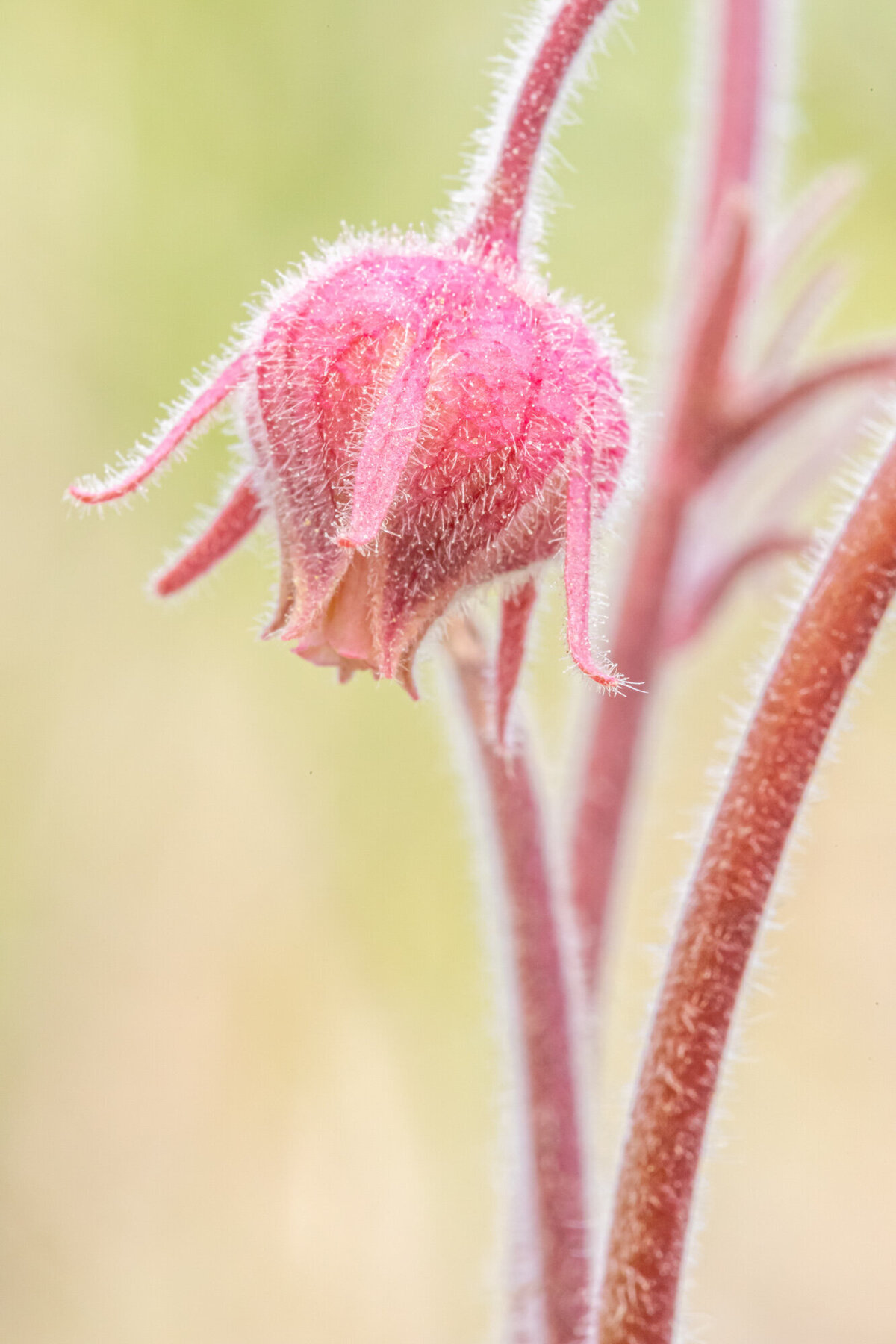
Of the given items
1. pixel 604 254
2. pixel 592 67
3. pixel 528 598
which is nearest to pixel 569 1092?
pixel 528 598

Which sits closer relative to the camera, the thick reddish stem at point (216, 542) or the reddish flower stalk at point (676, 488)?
the thick reddish stem at point (216, 542)

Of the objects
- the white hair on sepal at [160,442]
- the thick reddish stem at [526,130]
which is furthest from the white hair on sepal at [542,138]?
the white hair on sepal at [160,442]

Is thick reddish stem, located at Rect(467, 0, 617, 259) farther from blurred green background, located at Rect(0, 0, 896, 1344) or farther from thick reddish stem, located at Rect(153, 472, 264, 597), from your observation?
blurred green background, located at Rect(0, 0, 896, 1344)

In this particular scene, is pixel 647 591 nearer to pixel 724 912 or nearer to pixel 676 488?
pixel 676 488

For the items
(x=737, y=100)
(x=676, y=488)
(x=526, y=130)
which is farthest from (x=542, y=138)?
(x=737, y=100)

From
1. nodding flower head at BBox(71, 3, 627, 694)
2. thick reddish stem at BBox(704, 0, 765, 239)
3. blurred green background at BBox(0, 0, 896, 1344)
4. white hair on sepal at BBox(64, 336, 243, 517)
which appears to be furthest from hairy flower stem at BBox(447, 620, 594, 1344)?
blurred green background at BBox(0, 0, 896, 1344)

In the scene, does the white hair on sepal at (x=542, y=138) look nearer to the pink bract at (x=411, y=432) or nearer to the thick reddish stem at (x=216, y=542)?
the pink bract at (x=411, y=432)

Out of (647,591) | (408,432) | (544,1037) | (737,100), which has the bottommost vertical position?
(544,1037)
